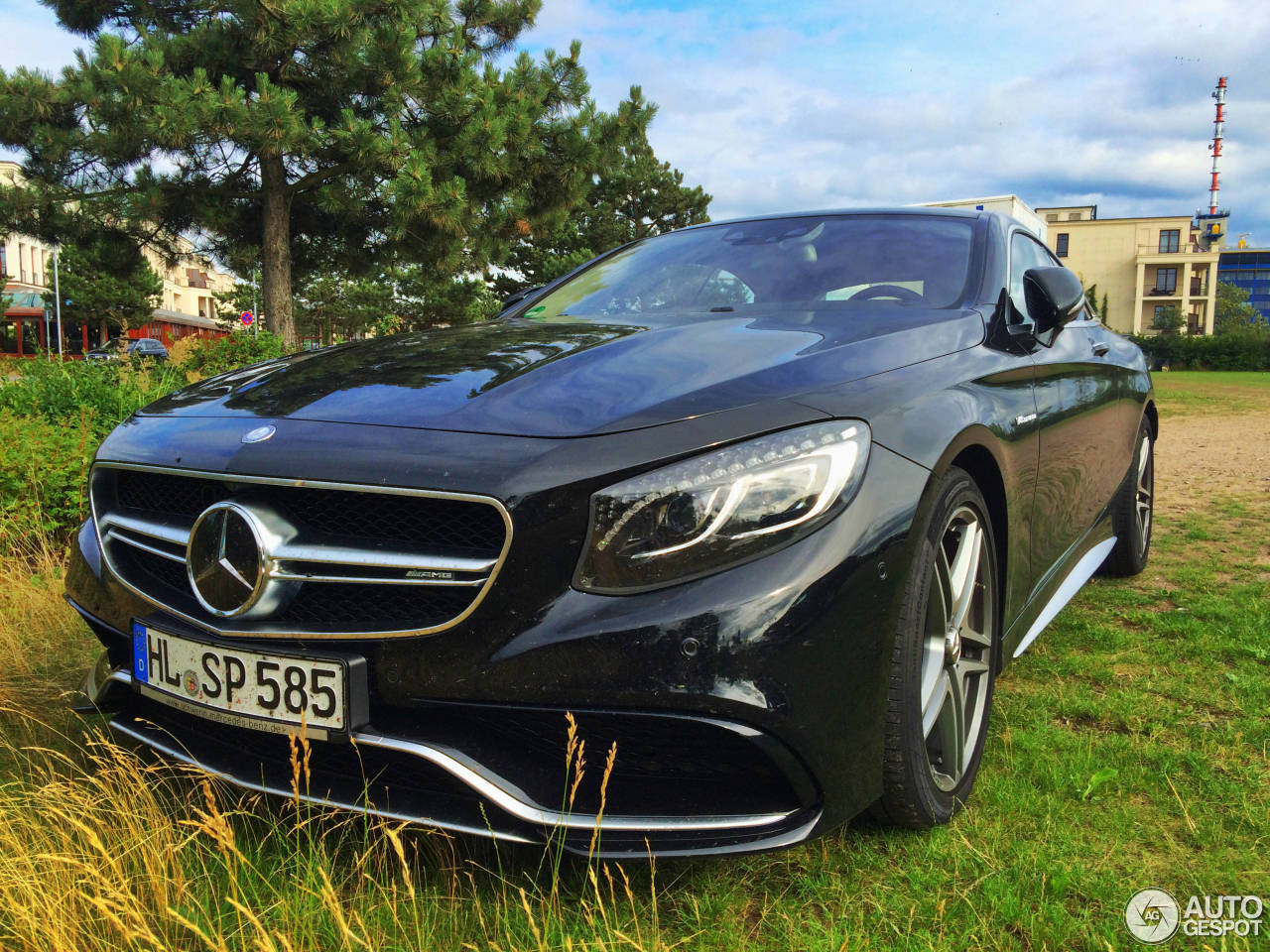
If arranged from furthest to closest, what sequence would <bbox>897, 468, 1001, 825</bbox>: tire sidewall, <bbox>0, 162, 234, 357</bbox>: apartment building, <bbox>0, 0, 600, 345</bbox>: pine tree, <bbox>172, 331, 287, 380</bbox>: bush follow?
<bbox>0, 162, 234, 357</bbox>: apartment building → <bbox>0, 0, 600, 345</bbox>: pine tree → <bbox>172, 331, 287, 380</bbox>: bush → <bbox>897, 468, 1001, 825</bbox>: tire sidewall

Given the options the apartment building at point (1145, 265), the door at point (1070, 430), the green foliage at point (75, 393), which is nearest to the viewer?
the door at point (1070, 430)

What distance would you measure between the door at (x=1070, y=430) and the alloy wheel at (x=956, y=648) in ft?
1.54

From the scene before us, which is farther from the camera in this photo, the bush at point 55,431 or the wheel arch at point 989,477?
the bush at point 55,431

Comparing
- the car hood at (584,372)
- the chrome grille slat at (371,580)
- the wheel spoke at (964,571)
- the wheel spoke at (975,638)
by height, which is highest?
the car hood at (584,372)

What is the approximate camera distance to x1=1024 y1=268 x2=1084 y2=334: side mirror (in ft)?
8.84

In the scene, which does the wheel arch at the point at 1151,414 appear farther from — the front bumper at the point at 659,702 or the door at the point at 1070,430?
the front bumper at the point at 659,702

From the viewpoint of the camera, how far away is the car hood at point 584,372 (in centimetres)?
172

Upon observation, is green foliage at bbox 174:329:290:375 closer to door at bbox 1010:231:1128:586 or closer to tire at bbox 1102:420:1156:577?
tire at bbox 1102:420:1156:577

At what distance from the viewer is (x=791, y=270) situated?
2.88 meters

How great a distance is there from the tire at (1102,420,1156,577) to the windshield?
1609 millimetres

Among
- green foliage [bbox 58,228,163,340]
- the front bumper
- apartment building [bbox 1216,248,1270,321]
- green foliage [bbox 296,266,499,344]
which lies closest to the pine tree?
green foliage [bbox 58,228,163,340]

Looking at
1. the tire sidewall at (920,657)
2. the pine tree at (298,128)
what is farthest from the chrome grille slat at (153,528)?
the pine tree at (298,128)

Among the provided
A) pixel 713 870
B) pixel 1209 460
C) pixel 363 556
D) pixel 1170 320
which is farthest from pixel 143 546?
pixel 1170 320

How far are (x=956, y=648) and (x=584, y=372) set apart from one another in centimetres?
96
